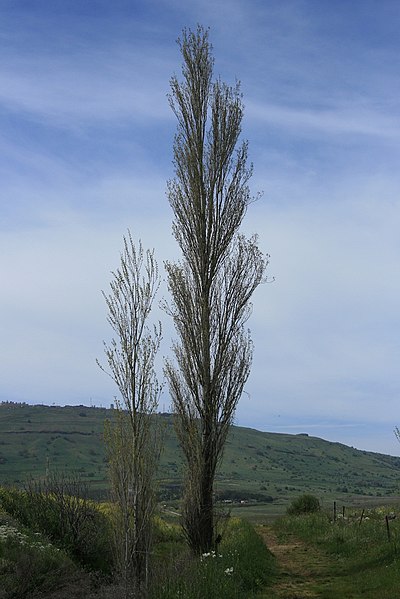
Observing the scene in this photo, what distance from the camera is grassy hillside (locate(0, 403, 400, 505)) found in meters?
86.7

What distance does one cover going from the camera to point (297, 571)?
14812mm

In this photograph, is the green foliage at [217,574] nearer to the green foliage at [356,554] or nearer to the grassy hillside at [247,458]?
the green foliage at [356,554]

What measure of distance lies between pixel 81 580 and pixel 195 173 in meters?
9.43

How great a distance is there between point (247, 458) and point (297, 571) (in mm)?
109877

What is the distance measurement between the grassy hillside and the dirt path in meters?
46.7

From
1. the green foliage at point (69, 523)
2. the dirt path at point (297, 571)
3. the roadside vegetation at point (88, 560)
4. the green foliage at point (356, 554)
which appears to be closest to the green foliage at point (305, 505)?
the green foliage at point (356, 554)

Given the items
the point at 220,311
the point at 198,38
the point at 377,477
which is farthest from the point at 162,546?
the point at 377,477

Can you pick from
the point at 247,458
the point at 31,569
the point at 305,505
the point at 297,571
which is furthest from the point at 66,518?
the point at 247,458

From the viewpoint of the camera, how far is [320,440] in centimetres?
16500

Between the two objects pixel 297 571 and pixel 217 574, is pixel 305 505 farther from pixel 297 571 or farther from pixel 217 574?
pixel 217 574

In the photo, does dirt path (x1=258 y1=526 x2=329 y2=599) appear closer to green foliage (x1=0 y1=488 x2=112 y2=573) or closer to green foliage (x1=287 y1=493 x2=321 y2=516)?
green foliage (x1=0 y1=488 x2=112 y2=573)

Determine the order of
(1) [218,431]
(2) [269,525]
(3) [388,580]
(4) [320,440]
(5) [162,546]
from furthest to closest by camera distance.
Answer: (4) [320,440] < (2) [269,525] < (5) [162,546] < (1) [218,431] < (3) [388,580]

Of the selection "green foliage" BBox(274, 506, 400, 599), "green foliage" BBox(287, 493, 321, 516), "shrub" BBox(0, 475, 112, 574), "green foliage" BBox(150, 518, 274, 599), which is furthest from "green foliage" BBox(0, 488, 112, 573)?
"green foliage" BBox(287, 493, 321, 516)

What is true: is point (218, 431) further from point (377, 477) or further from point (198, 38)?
point (377, 477)
